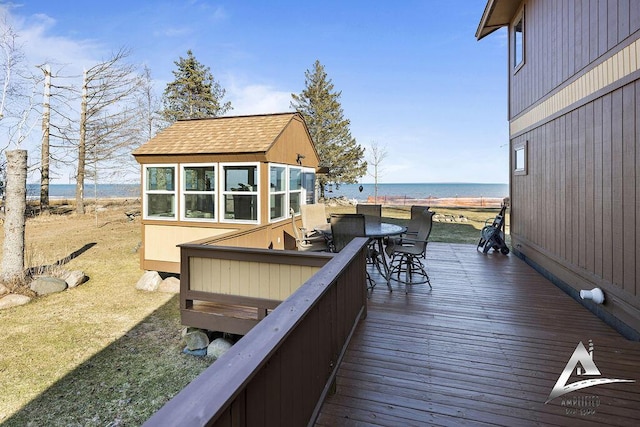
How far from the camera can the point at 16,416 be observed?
11.6ft

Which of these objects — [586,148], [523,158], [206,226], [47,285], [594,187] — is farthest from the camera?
[206,226]

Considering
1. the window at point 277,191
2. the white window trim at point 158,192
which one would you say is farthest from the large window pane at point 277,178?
the white window trim at point 158,192

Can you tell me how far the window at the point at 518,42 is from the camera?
693 cm

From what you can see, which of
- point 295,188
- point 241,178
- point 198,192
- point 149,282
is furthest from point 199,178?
point 149,282

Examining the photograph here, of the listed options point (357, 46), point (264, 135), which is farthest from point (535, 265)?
point (357, 46)

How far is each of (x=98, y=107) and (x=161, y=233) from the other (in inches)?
571

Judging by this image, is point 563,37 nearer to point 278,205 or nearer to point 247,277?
point 247,277

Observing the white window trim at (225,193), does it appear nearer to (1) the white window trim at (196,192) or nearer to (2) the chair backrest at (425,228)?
(1) the white window trim at (196,192)

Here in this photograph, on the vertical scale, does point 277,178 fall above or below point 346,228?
above

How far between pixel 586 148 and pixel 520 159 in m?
3.05

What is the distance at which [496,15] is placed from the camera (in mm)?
7598

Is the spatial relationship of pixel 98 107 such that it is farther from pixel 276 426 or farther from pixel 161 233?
pixel 276 426

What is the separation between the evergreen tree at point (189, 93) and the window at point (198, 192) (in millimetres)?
15191

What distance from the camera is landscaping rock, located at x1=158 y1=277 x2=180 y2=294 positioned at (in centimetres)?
750
